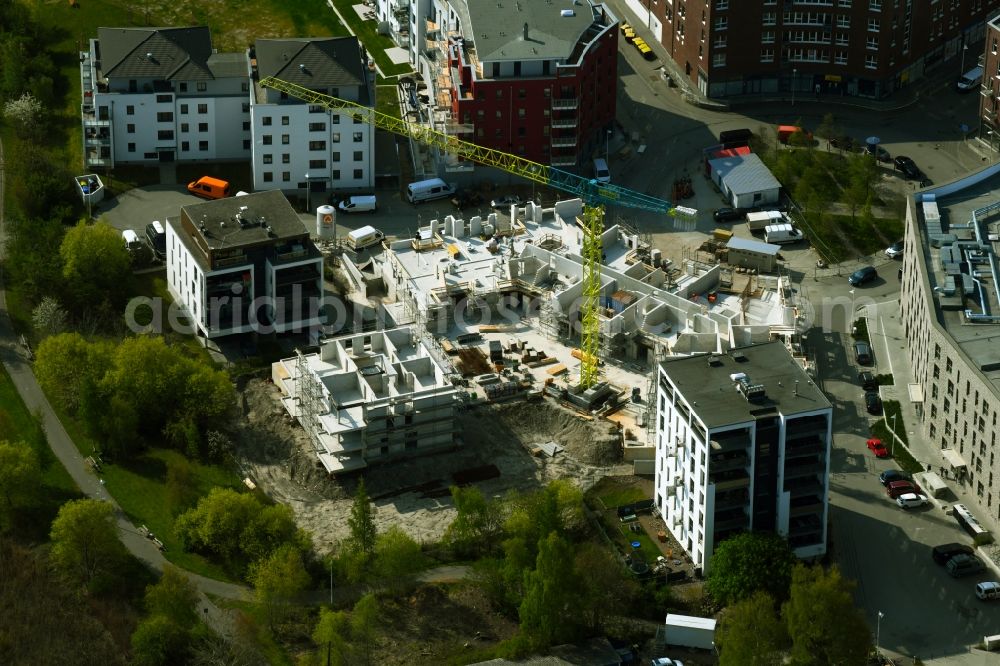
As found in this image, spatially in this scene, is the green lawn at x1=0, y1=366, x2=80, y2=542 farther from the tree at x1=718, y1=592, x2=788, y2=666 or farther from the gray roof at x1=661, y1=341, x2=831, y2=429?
the tree at x1=718, y1=592, x2=788, y2=666

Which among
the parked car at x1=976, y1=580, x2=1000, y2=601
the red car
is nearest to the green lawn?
the red car

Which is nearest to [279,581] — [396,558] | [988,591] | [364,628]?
[364,628]

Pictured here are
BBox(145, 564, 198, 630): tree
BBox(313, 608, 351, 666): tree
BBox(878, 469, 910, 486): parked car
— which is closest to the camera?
BBox(313, 608, 351, 666): tree

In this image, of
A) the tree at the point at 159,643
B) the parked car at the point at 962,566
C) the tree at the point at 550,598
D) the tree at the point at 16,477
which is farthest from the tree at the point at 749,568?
the tree at the point at 16,477

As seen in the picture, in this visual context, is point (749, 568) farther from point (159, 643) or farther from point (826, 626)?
point (159, 643)

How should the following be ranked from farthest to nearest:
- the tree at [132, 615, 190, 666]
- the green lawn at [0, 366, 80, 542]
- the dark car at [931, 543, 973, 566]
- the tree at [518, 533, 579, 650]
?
the green lawn at [0, 366, 80, 542], the dark car at [931, 543, 973, 566], the tree at [518, 533, 579, 650], the tree at [132, 615, 190, 666]

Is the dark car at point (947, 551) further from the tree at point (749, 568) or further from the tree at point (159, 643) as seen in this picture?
the tree at point (159, 643)
